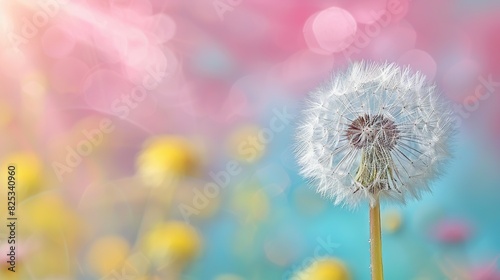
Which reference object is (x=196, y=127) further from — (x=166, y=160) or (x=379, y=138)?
(x=379, y=138)

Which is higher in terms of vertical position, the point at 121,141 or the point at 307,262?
the point at 121,141

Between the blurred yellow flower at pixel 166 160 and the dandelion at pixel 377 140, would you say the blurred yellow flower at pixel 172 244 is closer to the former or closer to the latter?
the blurred yellow flower at pixel 166 160

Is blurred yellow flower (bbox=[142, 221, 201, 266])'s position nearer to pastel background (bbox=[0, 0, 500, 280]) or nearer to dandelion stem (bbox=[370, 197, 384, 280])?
pastel background (bbox=[0, 0, 500, 280])

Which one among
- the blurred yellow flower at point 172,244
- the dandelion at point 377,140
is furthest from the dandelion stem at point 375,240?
the blurred yellow flower at point 172,244

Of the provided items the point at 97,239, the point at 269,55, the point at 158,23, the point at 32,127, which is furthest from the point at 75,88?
the point at 269,55

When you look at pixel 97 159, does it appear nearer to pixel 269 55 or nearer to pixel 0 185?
pixel 0 185

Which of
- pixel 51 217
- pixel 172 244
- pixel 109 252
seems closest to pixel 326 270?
pixel 172 244
